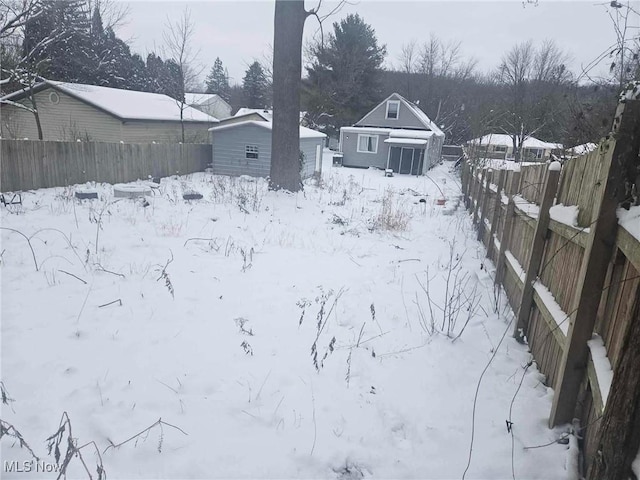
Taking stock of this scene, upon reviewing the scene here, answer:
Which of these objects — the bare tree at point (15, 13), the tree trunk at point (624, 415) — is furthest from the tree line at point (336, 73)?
the tree trunk at point (624, 415)

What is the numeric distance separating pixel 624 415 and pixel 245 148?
19.2 m

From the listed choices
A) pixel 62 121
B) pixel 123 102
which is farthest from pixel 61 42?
pixel 123 102

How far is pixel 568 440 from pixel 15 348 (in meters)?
3.80

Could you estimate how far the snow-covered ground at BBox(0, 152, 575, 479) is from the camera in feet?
6.72

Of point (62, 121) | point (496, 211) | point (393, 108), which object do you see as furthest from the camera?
point (393, 108)

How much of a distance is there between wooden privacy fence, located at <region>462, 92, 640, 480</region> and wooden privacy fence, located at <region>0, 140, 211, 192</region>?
12743 mm

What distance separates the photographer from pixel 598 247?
1843 millimetres

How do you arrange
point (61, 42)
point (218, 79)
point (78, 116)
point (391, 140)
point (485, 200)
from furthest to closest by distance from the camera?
point (218, 79)
point (391, 140)
point (61, 42)
point (78, 116)
point (485, 200)

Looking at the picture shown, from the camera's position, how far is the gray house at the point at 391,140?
85.8 feet

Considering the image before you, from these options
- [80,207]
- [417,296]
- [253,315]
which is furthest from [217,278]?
[80,207]

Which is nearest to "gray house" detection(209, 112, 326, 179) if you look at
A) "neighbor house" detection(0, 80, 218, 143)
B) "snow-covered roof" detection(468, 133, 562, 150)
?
"neighbor house" detection(0, 80, 218, 143)

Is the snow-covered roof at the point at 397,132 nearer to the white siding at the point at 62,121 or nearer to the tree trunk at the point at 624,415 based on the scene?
the white siding at the point at 62,121

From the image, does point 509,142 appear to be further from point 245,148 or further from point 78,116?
point 78,116

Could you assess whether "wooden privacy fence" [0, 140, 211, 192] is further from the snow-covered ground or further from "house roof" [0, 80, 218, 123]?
the snow-covered ground
